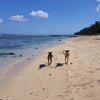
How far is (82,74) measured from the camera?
51.0 feet

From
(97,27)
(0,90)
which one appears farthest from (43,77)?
(97,27)

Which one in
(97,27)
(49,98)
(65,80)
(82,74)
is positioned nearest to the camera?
(49,98)

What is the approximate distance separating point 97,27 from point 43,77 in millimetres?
111853

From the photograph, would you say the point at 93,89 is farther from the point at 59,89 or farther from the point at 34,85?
the point at 34,85

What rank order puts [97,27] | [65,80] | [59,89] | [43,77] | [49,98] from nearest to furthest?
1. [49,98]
2. [59,89]
3. [65,80]
4. [43,77]
5. [97,27]

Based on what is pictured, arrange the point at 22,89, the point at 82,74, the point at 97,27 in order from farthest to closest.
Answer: the point at 97,27
the point at 82,74
the point at 22,89

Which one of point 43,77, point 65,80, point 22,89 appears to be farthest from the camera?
point 43,77

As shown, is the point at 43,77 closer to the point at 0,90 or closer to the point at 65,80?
the point at 65,80

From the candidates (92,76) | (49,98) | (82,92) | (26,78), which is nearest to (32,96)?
(49,98)

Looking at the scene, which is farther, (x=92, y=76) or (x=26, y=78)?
(x=26, y=78)

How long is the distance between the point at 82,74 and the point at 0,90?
15.5 feet

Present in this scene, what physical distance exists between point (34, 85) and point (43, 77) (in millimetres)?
2245

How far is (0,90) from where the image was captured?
13945mm

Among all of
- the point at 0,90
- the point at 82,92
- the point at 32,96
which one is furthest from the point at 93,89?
the point at 0,90
